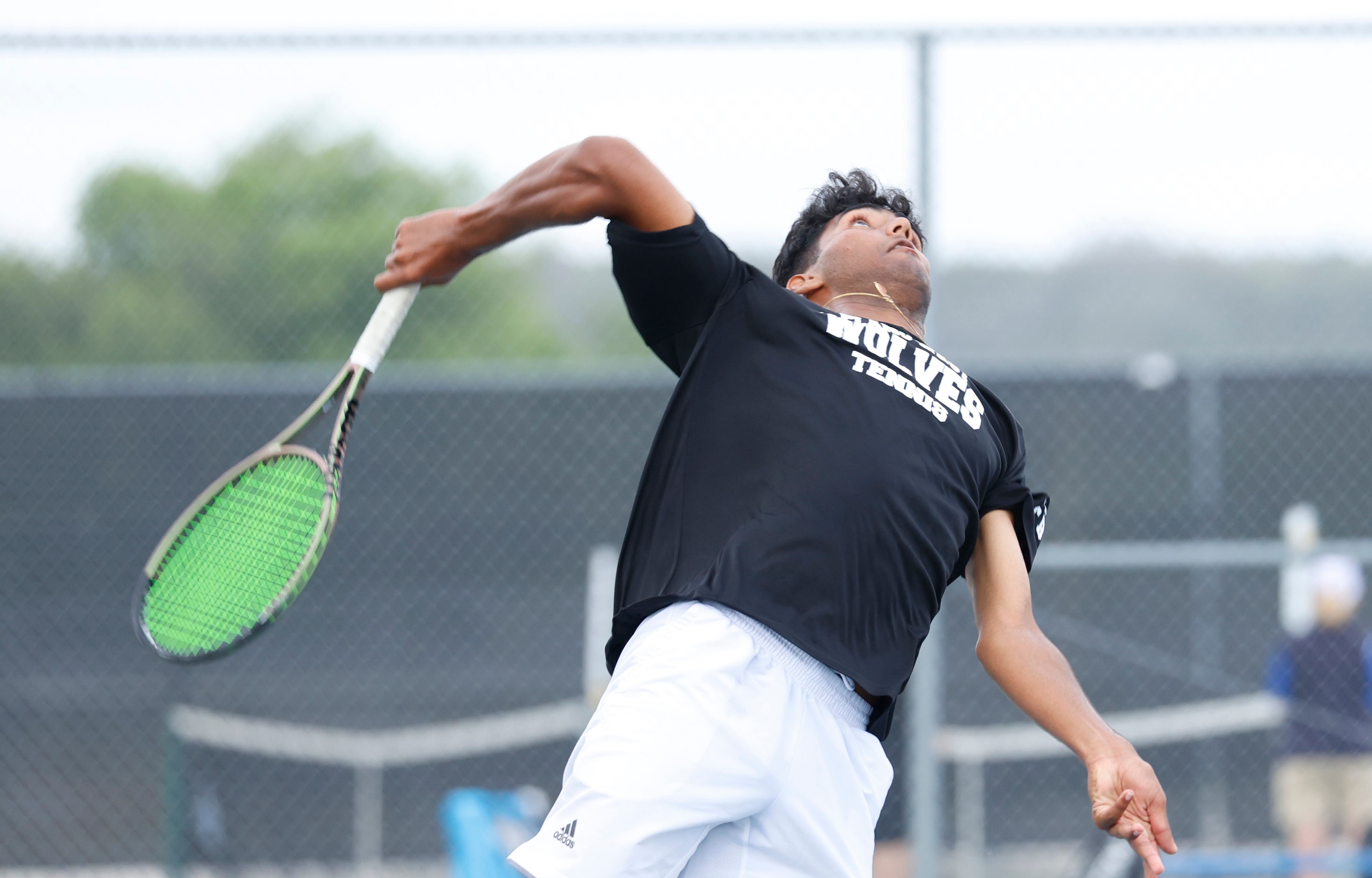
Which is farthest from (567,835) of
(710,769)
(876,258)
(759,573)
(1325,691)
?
(1325,691)

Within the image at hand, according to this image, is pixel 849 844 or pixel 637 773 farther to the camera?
pixel 849 844

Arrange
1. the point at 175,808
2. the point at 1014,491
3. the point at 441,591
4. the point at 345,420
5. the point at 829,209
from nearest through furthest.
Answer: the point at 345,420 → the point at 1014,491 → the point at 829,209 → the point at 175,808 → the point at 441,591

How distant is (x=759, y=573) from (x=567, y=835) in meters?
0.49

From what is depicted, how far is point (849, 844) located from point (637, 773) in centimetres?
42

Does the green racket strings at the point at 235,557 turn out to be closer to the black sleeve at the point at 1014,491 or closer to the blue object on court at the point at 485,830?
the black sleeve at the point at 1014,491

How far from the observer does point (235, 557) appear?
243cm

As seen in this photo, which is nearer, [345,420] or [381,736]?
[345,420]

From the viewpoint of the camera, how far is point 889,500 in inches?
80.7

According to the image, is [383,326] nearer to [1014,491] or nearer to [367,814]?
[1014,491]

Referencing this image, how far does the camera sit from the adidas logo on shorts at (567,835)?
1855 millimetres


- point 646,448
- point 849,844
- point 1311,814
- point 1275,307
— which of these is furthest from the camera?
point 1275,307

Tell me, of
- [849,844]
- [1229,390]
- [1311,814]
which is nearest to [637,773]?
[849,844]

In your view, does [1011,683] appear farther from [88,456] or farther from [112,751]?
[112,751]

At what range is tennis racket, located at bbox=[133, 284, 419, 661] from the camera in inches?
87.3
